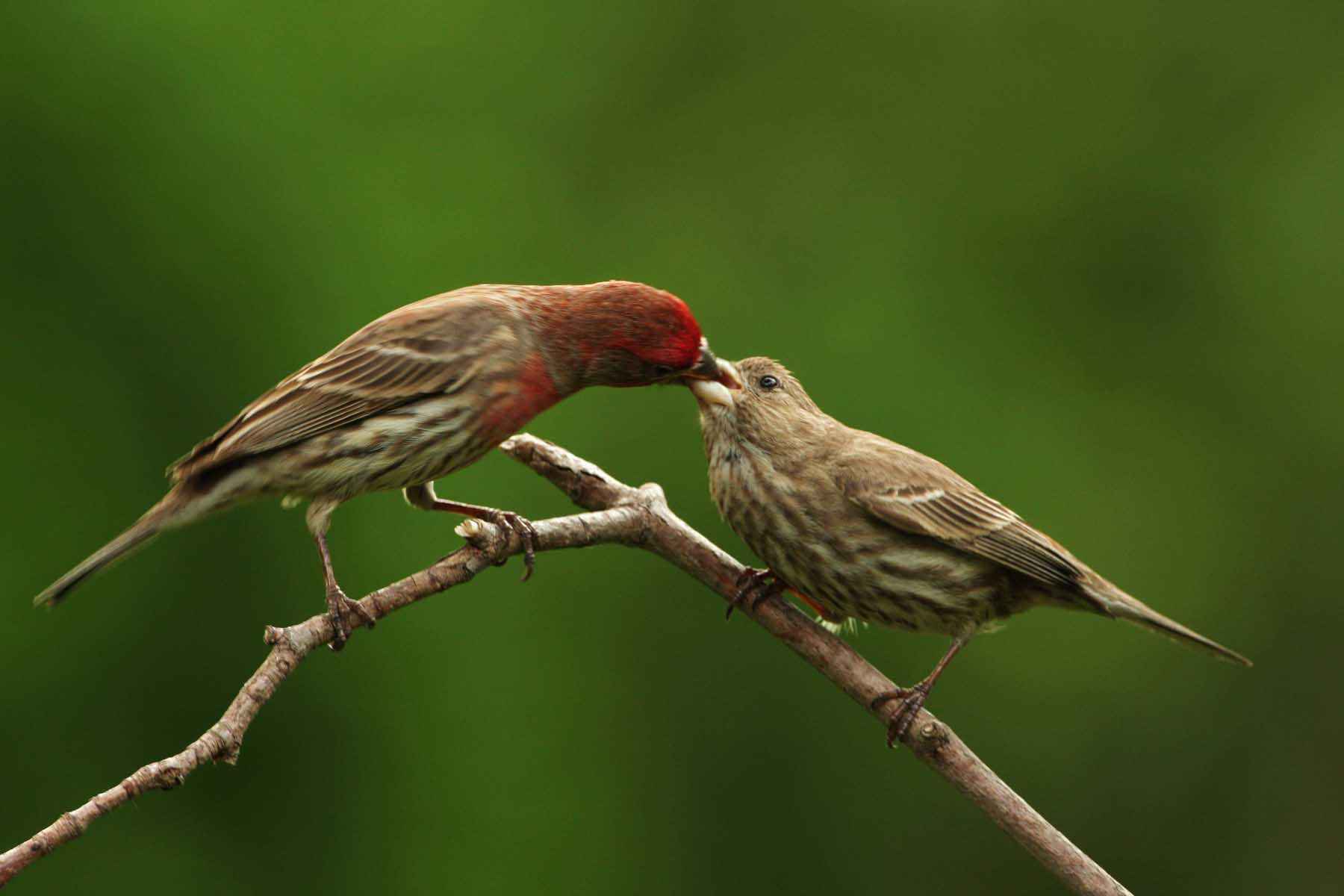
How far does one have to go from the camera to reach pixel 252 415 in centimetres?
517

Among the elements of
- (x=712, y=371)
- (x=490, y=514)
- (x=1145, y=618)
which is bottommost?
(x=1145, y=618)

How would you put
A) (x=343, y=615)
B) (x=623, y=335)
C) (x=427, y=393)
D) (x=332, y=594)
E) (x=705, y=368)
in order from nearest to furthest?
(x=343, y=615) → (x=332, y=594) → (x=427, y=393) → (x=623, y=335) → (x=705, y=368)

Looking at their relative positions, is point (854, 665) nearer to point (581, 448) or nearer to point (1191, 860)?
point (581, 448)

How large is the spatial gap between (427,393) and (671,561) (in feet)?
3.03

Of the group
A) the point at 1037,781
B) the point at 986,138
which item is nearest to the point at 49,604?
the point at 1037,781

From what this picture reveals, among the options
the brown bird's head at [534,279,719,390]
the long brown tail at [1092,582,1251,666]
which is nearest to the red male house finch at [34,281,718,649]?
the brown bird's head at [534,279,719,390]

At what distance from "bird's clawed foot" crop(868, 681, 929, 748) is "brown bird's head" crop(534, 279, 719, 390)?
4.24 ft

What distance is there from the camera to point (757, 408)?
5.46m

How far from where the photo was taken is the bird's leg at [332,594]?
4367 millimetres

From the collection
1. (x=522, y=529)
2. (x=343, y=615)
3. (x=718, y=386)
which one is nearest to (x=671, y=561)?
(x=522, y=529)

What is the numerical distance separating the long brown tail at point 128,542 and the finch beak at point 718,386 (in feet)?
5.35

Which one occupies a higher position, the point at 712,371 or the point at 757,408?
the point at 712,371

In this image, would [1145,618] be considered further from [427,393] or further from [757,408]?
[427,393]

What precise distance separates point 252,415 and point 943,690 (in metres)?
4.95
